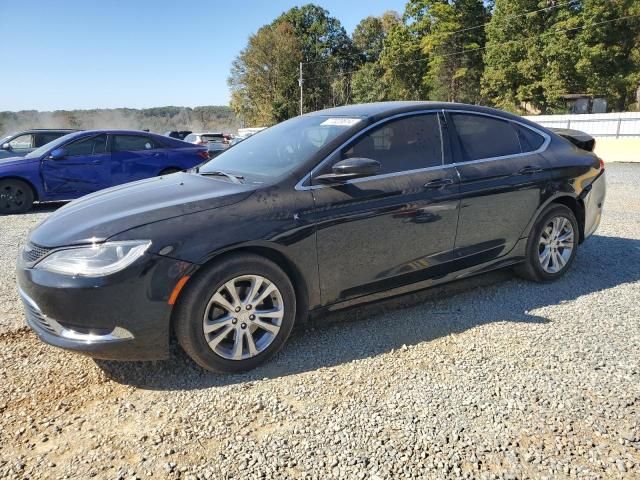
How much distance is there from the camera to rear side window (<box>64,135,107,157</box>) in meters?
8.60

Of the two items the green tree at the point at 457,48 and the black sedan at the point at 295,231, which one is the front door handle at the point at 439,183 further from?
the green tree at the point at 457,48

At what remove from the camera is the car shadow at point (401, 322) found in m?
2.99

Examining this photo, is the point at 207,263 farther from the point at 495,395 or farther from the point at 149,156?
the point at 149,156

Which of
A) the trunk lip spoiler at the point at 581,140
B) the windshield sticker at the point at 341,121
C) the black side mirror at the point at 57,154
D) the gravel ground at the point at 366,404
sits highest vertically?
the windshield sticker at the point at 341,121

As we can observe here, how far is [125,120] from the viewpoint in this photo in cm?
7106

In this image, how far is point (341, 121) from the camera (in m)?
3.60

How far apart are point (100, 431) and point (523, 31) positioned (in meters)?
44.7

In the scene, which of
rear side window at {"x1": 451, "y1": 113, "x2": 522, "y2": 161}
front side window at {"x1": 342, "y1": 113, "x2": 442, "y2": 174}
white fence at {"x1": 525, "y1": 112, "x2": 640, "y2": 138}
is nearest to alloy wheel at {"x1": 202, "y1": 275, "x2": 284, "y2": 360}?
front side window at {"x1": 342, "y1": 113, "x2": 442, "y2": 174}

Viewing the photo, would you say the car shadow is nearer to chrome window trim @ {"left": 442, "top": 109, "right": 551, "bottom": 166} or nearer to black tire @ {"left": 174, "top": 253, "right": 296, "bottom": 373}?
black tire @ {"left": 174, "top": 253, "right": 296, "bottom": 373}

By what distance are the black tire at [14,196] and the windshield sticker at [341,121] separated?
705cm

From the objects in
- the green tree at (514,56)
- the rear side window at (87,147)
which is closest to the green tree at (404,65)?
the green tree at (514,56)

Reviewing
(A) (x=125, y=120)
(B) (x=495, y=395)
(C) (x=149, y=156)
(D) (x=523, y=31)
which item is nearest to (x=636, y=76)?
(D) (x=523, y=31)

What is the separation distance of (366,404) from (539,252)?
8.33 ft

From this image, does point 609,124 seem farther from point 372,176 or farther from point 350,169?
point 350,169
